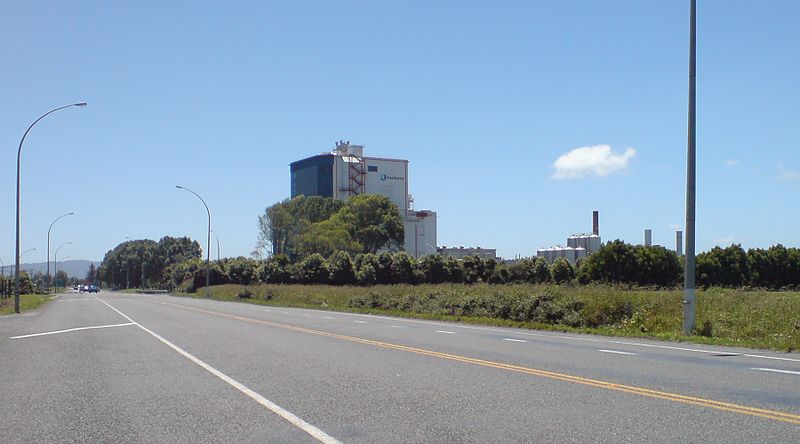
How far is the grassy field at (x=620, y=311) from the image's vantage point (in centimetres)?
2111

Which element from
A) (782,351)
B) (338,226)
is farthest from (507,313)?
(338,226)

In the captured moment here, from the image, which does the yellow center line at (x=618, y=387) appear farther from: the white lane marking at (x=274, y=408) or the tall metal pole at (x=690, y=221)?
the tall metal pole at (x=690, y=221)

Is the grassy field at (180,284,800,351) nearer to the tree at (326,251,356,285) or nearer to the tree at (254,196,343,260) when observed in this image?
the tree at (326,251,356,285)

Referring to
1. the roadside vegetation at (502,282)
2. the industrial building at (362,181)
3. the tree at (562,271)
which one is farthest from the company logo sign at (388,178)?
the tree at (562,271)

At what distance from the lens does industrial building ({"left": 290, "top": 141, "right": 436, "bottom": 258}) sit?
13500 cm

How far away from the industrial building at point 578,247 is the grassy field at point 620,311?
277 ft

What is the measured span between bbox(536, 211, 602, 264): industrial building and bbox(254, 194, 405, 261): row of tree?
2665 centimetres

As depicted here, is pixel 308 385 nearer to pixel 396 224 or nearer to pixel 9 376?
pixel 9 376

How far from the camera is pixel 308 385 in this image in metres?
12.0

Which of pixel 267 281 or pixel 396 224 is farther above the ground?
pixel 396 224

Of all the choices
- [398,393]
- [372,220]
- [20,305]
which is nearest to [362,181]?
[372,220]

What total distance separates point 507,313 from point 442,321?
2.81 metres

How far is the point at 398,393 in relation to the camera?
11.1 metres

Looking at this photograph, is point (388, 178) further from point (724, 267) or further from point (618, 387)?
point (618, 387)
